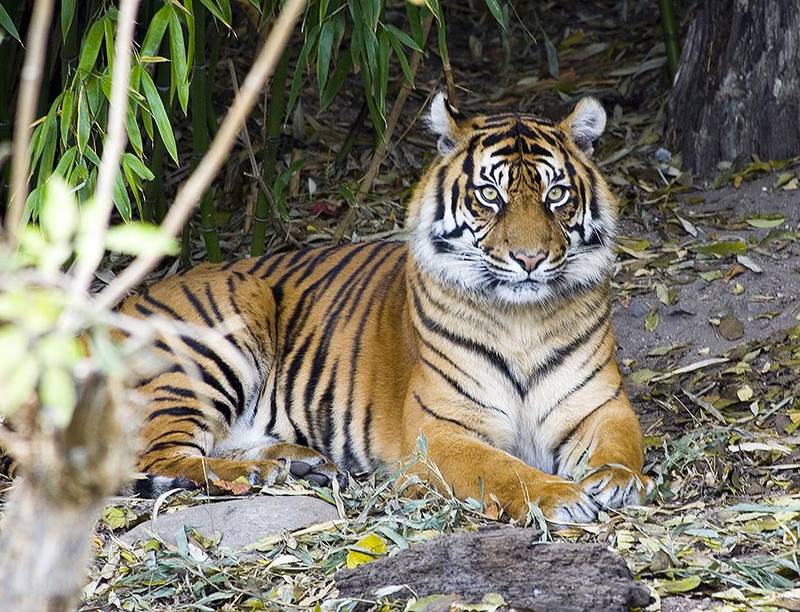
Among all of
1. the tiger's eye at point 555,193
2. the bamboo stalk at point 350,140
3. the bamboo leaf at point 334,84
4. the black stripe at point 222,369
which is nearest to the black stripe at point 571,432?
the tiger's eye at point 555,193

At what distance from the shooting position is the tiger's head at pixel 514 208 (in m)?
3.78

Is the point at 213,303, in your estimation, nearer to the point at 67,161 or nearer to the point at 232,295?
the point at 232,295

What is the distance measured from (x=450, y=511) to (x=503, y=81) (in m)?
4.29

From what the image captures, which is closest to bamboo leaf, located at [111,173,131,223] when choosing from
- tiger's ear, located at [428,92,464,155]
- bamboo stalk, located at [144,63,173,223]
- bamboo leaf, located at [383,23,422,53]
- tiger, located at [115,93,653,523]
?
tiger, located at [115,93,653,523]

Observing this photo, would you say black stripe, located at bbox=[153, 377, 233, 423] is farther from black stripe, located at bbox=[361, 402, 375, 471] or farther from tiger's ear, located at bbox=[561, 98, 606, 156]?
tiger's ear, located at bbox=[561, 98, 606, 156]

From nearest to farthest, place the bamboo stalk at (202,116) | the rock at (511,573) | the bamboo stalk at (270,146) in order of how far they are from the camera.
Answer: the rock at (511,573) < the bamboo stalk at (202,116) < the bamboo stalk at (270,146)

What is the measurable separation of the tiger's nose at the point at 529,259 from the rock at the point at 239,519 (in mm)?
904

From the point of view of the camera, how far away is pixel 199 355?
442 centimetres

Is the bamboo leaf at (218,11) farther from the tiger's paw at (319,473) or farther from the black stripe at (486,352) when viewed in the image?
the tiger's paw at (319,473)

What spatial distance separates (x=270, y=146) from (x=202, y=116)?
38 cm

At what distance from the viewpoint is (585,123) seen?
4.10 m

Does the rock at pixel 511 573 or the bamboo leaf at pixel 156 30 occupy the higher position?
the bamboo leaf at pixel 156 30

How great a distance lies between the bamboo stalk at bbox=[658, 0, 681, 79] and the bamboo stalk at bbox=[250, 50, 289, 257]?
7.30 ft

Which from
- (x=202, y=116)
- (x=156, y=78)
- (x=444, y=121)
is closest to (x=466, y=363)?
(x=444, y=121)
